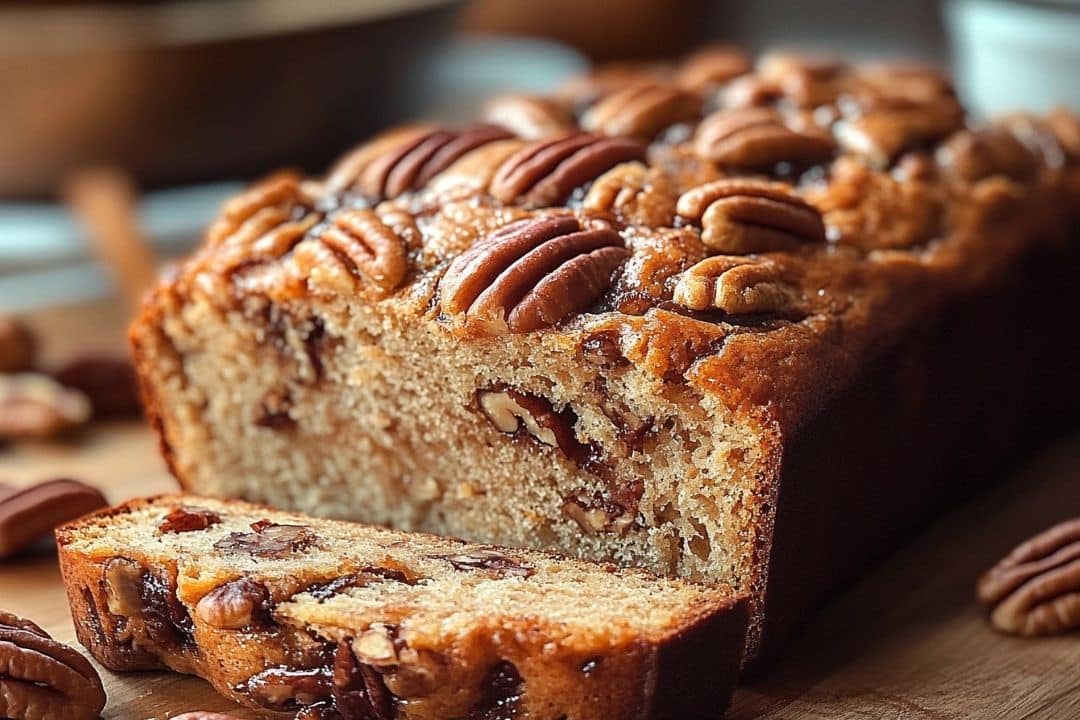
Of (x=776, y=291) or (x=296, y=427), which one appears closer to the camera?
(x=776, y=291)

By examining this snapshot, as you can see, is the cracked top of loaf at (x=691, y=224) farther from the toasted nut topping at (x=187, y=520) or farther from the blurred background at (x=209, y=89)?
the blurred background at (x=209, y=89)

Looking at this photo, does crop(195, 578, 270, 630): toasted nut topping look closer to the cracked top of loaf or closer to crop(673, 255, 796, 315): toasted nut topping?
the cracked top of loaf

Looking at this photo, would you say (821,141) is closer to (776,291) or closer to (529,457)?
(776,291)

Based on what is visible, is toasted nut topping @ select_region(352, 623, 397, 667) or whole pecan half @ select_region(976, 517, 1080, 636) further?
whole pecan half @ select_region(976, 517, 1080, 636)

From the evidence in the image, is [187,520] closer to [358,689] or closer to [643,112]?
[358,689]

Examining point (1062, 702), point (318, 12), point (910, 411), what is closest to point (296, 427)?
point (910, 411)

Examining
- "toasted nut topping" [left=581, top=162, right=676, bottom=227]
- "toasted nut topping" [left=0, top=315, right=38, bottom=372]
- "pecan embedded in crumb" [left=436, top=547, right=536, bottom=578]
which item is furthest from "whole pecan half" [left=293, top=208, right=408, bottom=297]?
"toasted nut topping" [left=0, top=315, right=38, bottom=372]
